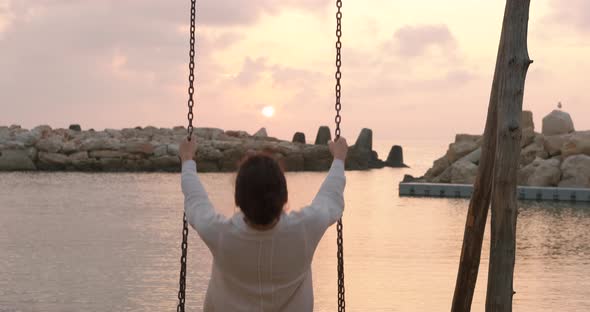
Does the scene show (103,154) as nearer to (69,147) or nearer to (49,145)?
(69,147)

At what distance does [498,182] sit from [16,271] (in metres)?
11.8

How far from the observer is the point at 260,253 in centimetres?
313

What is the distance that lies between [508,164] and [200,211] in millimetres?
4547

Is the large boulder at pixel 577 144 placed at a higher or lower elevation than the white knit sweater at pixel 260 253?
higher

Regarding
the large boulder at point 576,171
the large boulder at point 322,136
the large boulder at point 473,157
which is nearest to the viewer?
the large boulder at point 576,171

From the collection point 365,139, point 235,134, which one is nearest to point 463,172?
point 235,134

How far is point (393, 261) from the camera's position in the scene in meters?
18.9

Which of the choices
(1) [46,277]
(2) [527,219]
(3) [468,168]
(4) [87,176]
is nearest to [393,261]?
(1) [46,277]

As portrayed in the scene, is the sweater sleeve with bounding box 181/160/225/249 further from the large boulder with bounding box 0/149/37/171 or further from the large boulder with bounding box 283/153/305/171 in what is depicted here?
the large boulder with bounding box 283/153/305/171

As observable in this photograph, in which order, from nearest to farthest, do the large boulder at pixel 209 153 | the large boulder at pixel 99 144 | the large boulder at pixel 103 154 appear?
the large boulder at pixel 99 144, the large boulder at pixel 103 154, the large boulder at pixel 209 153

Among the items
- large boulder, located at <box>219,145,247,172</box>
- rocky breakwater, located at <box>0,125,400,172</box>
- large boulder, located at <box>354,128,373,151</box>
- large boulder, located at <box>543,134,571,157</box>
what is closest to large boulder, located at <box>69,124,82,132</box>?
rocky breakwater, located at <box>0,125,400,172</box>

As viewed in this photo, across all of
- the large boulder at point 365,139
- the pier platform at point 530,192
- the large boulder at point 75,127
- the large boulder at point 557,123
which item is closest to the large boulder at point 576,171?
the pier platform at point 530,192

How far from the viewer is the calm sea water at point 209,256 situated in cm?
1412

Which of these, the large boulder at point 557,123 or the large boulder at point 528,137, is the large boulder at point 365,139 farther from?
the large boulder at point 557,123
